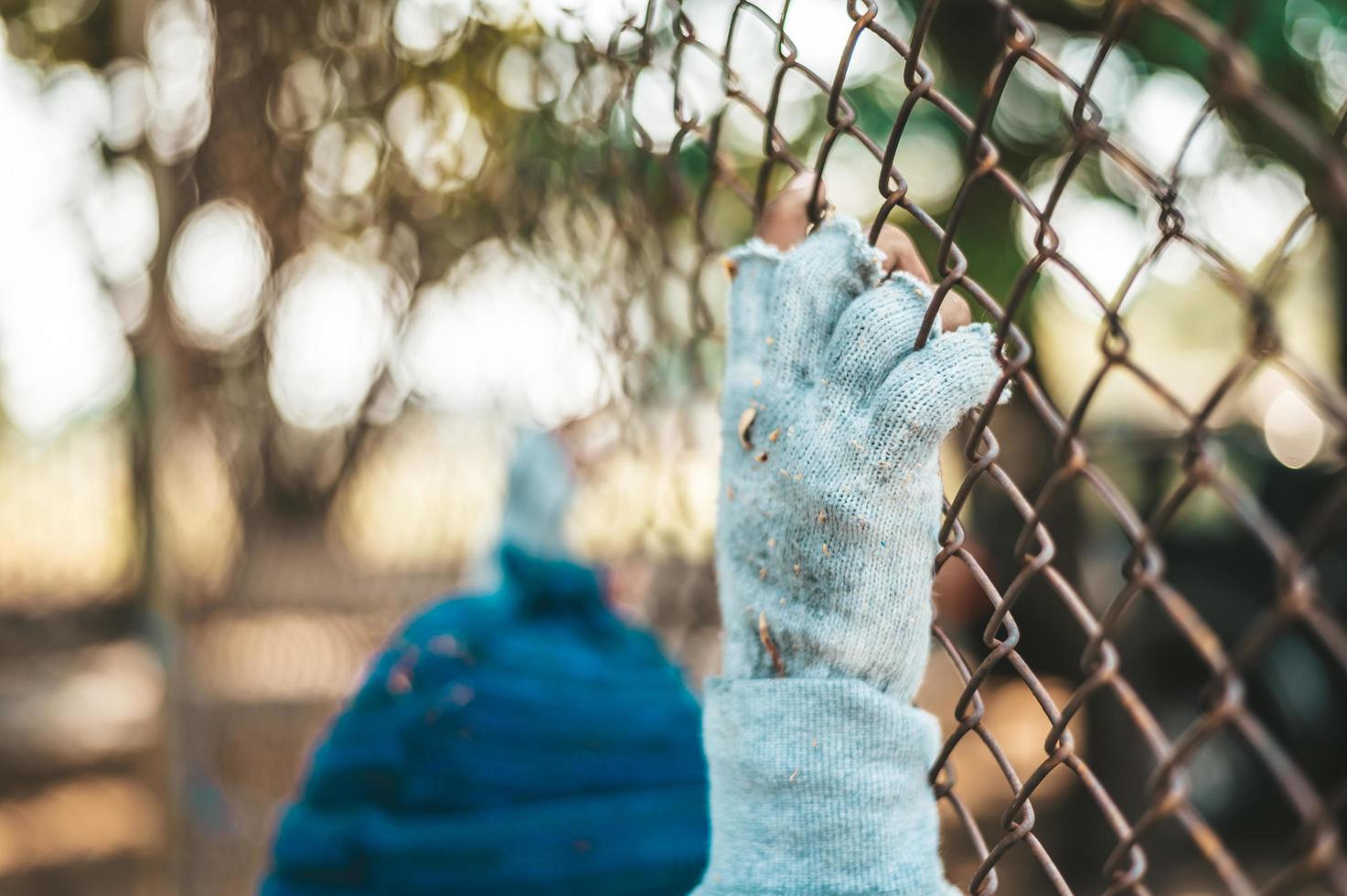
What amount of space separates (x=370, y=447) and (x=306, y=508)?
0.30m

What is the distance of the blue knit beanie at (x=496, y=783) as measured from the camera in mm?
1516

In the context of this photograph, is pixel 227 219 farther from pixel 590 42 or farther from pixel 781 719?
pixel 781 719

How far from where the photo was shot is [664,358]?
2.35 metres

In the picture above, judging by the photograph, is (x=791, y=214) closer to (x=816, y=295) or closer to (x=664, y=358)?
(x=816, y=295)

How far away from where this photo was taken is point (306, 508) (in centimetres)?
366

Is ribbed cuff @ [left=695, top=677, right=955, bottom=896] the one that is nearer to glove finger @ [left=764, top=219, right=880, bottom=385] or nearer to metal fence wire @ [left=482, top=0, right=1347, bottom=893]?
metal fence wire @ [left=482, top=0, right=1347, bottom=893]

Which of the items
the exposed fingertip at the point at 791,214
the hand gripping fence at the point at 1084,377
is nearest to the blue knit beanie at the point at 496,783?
the hand gripping fence at the point at 1084,377

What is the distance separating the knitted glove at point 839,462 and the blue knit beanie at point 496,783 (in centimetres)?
66

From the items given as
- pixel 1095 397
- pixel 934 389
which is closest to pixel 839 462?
pixel 934 389

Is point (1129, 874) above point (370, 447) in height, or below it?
above

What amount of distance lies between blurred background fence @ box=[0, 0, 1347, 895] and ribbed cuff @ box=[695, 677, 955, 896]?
68 millimetres

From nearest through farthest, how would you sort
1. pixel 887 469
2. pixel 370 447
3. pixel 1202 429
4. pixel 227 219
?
pixel 1202 429
pixel 887 469
pixel 227 219
pixel 370 447

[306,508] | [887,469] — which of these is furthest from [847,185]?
[887,469]

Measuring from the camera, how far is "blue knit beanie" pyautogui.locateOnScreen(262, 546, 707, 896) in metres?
1.52
